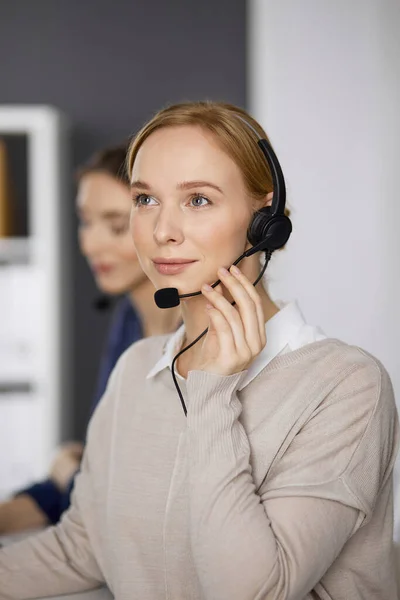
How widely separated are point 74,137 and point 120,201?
1.98 m

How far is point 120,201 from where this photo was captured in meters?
2.14

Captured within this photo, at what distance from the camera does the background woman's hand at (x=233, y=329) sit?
1.02 metres

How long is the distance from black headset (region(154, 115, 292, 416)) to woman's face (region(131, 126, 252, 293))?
0.7 inches

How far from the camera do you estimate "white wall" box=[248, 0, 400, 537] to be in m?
1.80

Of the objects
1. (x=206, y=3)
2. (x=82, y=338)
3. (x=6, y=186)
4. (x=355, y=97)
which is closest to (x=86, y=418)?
(x=82, y=338)

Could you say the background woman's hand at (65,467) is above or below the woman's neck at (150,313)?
below

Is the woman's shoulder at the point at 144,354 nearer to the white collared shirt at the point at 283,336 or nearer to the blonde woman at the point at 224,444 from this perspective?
the blonde woman at the point at 224,444

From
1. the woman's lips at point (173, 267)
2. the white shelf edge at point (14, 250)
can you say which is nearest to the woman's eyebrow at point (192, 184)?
the woman's lips at point (173, 267)

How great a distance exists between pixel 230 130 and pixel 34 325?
2.54 m

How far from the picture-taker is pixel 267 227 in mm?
1111

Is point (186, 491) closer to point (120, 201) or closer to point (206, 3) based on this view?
point (120, 201)

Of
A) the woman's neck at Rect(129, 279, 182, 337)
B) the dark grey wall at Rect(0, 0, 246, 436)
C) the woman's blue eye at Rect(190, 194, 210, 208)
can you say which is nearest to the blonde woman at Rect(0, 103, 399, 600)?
the woman's blue eye at Rect(190, 194, 210, 208)

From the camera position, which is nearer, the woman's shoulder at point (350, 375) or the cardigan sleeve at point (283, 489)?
the cardigan sleeve at point (283, 489)

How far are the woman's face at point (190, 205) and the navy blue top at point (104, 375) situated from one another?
866 millimetres
